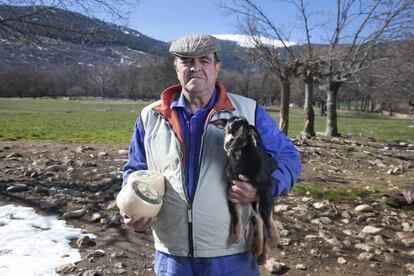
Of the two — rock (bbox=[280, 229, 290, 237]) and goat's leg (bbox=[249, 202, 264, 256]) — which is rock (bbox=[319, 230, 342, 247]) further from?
goat's leg (bbox=[249, 202, 264, 256])

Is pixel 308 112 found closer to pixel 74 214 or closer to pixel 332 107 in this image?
pixel 332 107

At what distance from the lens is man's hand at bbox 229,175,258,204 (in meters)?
2.83

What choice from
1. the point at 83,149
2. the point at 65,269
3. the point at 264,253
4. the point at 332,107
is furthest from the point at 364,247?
the point at 332,107

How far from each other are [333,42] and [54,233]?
49.6 ft

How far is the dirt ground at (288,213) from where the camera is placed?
563 centimetres

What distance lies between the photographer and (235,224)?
2928 millimetres

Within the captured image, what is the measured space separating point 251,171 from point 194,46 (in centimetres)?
95

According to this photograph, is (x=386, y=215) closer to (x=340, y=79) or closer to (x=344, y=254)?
(x=344, y=254)

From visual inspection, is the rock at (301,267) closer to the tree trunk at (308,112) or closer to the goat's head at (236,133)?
the goat's head at (236,133)

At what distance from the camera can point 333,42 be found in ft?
59.2

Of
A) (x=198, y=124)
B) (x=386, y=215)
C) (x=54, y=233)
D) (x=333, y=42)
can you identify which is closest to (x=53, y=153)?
(x=54, y=233)

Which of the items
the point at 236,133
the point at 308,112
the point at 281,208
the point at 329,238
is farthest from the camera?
the point at 308,112

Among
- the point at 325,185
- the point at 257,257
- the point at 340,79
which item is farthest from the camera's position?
the point at 340,79

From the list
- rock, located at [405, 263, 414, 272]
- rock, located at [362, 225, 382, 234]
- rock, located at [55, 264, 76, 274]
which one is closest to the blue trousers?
rock, located at [55, 264, 76, 274]
